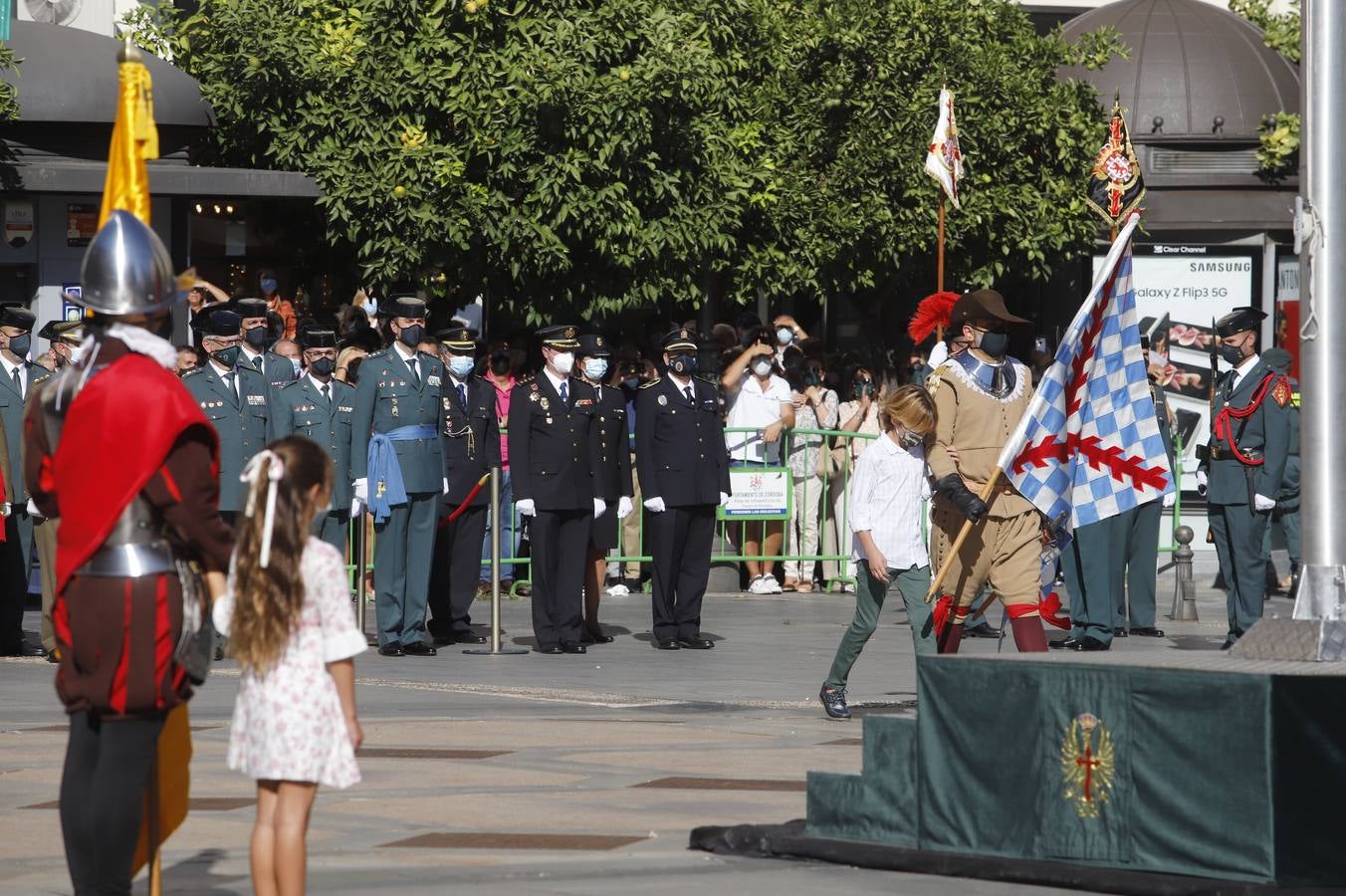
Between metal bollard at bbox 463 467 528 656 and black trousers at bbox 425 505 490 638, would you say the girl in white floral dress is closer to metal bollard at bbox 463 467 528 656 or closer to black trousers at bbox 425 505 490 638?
metal bollard at bbox 463 467 528 656

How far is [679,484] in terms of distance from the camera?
1463 centimetres

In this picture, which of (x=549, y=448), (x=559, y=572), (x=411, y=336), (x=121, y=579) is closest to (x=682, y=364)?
(x=549, y=448)

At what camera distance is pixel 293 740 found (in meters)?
5.78

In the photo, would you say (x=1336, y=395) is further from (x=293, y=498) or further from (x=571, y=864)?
(x=293, y=498)

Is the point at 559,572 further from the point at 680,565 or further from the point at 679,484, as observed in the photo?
the point at 679,484

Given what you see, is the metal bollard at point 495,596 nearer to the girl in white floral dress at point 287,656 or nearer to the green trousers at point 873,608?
the green trousers at point 873,608

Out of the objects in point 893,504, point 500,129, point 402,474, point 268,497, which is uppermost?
point 500,129

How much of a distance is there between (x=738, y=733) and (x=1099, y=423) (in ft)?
7.47

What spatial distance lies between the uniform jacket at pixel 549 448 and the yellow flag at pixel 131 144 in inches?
300

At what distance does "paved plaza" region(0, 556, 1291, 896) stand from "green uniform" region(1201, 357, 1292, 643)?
798 millimetres

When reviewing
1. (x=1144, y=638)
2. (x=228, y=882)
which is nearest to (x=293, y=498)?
(x=228, y=882)

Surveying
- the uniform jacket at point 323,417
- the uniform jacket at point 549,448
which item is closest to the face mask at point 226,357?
the uniform jacket at point 323,417

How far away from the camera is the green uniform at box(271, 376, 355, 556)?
14.0 metres

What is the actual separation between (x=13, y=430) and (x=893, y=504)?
599 centimetres
